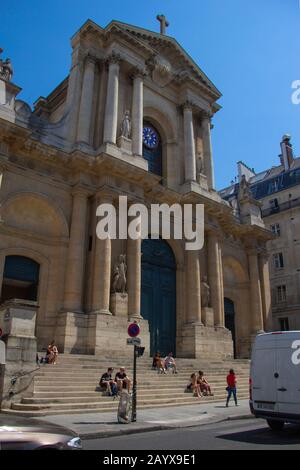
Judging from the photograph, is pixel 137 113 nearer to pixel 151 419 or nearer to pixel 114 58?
pixel 114 58

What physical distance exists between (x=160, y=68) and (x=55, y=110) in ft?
24.9

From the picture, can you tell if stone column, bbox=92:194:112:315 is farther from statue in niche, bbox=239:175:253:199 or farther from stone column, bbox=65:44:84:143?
statue in niche, bbox=239:175:253:199

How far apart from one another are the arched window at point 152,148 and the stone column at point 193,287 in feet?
20.4

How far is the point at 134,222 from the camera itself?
22125 millimetres

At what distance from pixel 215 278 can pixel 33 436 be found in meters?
22.2

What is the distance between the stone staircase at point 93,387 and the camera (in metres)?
11.8

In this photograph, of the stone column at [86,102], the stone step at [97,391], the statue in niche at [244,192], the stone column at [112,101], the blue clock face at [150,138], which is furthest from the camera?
the statue in niche at [244,192]

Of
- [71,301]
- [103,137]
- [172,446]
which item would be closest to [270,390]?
[172,446]

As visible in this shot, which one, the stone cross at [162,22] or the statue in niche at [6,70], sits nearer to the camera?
the statue in niche at [6,70]

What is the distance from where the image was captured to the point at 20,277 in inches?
760

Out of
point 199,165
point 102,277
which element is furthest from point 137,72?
point 102,277

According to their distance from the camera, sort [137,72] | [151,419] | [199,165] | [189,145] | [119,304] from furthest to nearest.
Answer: [199,165] → [189,145] → [137,72] → [119,304] → [151,419]

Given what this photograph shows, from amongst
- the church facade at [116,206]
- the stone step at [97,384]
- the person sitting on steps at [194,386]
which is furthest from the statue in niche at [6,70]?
the person sitting on steps at [194,386]

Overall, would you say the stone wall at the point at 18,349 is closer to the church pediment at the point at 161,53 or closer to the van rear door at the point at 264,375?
the van rear door at the point at 264,375
